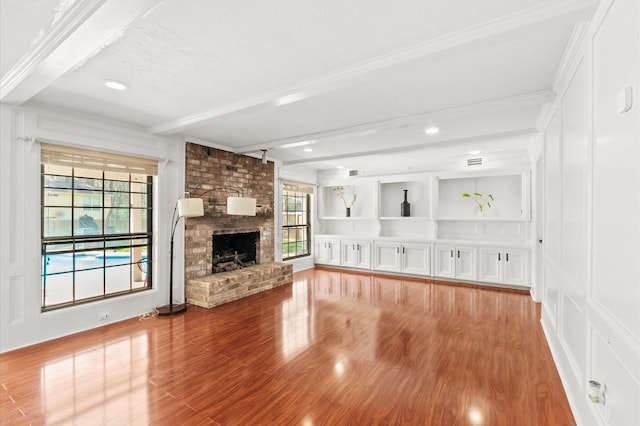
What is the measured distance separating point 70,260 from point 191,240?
1.51m

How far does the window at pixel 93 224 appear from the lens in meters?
3.47

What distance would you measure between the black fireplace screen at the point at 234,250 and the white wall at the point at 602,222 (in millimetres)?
4681

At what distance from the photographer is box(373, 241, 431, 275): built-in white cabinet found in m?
6.43

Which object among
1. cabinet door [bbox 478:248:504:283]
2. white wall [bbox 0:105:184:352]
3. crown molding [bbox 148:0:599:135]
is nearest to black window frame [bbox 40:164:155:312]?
white wall [bbox 0:105:184:352]

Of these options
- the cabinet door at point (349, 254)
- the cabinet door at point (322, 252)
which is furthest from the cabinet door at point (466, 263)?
the cabinet door at point (322, 252)

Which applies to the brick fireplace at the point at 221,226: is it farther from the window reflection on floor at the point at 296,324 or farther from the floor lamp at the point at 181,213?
the window reflection on floor at the point at 296,324

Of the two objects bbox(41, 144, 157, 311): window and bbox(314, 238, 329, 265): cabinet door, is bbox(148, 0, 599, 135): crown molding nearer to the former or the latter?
bbox(41, 144, 157, 311): window

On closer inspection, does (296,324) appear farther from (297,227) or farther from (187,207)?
(297,227)

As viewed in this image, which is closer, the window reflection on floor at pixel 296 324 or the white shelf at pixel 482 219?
the window reflection on floor at pixel 296 324

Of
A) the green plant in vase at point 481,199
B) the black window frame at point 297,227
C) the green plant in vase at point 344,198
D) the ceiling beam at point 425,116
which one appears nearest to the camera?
the ceiling beam at point 425,116

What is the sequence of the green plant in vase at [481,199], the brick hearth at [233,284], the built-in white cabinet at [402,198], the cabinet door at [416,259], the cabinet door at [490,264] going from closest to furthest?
the brick hearth at [233,284], the cabinet door at [490,264], the green plant in vase at [481,199], the cabinet door at [416,259], the built-in white cabinet at [402,198]

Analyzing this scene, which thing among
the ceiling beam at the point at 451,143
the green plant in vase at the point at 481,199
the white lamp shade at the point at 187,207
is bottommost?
the white lamp shade at the point at 187,207

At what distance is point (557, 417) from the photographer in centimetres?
205

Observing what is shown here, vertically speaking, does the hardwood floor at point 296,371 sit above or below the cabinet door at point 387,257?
below
